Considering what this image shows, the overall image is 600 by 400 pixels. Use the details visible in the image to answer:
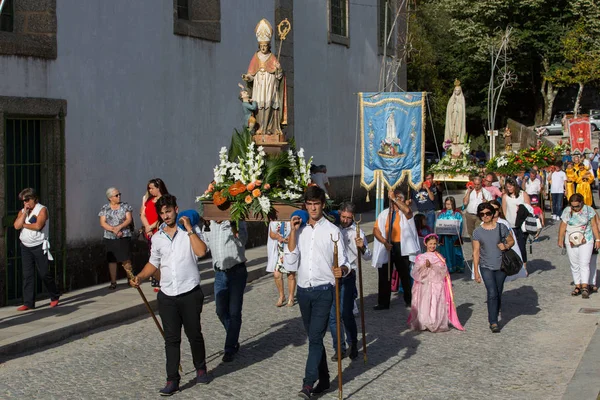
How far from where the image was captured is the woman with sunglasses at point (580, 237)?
548 inches

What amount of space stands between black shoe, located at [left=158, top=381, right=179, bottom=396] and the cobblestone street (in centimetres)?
11

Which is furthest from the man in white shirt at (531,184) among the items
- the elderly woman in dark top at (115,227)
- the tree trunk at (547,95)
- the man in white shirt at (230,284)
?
the tree trunk at (547,95)

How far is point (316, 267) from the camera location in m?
8.70

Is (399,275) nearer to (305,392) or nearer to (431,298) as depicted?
(431,298)

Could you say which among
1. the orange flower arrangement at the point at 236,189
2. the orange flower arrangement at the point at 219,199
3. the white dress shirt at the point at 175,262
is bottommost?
the white dress shirt at the point at 175,262

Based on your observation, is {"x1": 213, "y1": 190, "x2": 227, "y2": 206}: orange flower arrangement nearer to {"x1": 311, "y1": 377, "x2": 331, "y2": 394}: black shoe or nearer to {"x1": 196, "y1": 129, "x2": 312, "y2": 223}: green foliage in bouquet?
{"x1": 196, "y1": 129, "x2": 312, "y2": 223}: green foliage in bouquet

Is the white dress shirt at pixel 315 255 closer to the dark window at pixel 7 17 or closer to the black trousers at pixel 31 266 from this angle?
the black trousers at pixel 31 266

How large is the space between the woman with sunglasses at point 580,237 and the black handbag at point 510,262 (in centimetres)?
233

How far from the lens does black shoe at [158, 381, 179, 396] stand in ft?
28.4

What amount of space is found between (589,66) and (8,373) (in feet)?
155

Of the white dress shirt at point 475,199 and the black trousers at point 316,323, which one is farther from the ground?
the white dress shirt at point 475,199

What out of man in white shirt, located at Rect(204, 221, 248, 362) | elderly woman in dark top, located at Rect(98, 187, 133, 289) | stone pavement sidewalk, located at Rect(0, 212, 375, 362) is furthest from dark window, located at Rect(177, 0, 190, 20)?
man in white shirt, located at Rect(204, 221, 248, 362)

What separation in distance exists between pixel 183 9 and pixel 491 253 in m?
8.90

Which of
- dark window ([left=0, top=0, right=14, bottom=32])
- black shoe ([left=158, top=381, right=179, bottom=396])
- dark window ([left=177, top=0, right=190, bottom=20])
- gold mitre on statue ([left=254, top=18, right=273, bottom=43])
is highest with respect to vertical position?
dark window ([left=177, top=0, right=190, bottom=20])
